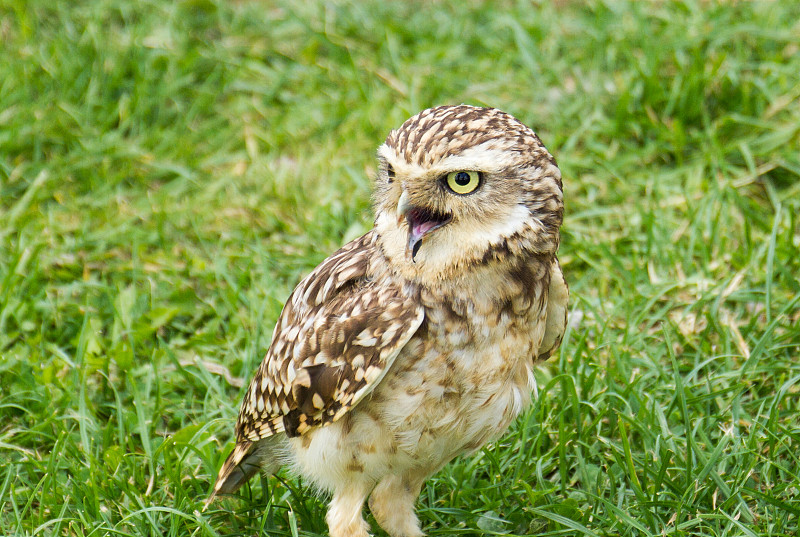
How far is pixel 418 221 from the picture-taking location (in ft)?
9.80

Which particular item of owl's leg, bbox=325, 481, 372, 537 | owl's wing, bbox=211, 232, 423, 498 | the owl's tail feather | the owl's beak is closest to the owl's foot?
owl's leg, bbox=325, 481, 372, 537

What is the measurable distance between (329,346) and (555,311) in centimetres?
87

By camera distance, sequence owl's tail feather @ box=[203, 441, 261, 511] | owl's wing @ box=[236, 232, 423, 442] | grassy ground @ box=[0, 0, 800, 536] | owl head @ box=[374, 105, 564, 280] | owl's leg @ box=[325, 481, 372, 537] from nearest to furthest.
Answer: owl head @ box=[374, 105, 564, 280]
owl's wing @ box=[236, 232, 423, 442]
owl's leg @ box=[325, 481, 372, 537]
owl's tail feather @ box=[203, 441, 261, 511]
grassy ground @ box=[0, 0, 800, 536]

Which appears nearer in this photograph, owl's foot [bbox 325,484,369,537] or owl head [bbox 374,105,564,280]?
owl head [bbox 374,105,564,280]

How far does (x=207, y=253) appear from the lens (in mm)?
5211

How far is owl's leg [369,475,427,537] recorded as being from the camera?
346 cm

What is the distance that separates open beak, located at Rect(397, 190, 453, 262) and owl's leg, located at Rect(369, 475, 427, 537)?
943 mm

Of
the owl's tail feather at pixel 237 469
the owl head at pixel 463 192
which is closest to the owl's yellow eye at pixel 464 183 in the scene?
the owl head at pixel 463 192

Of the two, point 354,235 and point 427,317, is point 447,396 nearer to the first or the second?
point 427,317

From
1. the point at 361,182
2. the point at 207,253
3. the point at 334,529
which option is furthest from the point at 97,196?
the point at 334,529

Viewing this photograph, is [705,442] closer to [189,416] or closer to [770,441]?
[770,441]

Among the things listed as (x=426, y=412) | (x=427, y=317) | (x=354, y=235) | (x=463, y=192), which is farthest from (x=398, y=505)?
(x=354, y=235)

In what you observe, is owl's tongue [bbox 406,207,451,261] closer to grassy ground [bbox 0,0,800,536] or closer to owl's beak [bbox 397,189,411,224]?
owl's beak [bbox 397,189,411,224]

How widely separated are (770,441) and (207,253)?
3.02 meters
